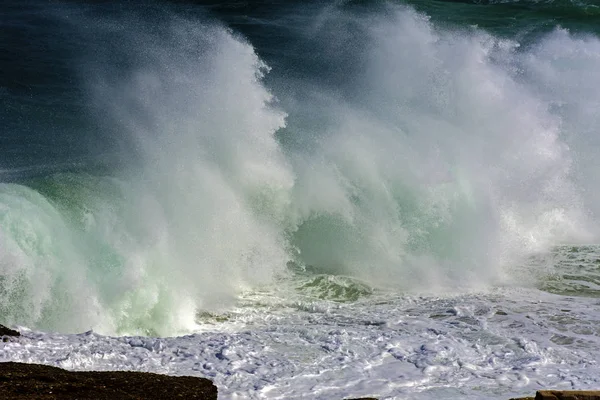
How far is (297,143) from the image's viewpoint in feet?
49.5

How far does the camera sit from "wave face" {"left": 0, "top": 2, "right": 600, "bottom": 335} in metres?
10.5

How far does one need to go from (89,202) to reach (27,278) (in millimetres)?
2577

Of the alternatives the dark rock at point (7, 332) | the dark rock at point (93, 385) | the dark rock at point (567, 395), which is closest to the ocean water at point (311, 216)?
the dark rock at point (7, 332)

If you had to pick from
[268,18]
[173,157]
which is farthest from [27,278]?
[268,18]

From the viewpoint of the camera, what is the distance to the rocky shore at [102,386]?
6.41 meters

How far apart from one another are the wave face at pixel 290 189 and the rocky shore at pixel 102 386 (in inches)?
93.9

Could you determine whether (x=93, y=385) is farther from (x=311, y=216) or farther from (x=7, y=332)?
(x=311, y=216)

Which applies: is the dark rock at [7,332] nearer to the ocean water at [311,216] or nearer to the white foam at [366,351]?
the white foam at [366,351]

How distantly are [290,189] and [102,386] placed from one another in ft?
23.7

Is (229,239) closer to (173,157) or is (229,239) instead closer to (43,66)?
(173,157)

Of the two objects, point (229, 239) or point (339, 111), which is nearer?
point (229, 239)

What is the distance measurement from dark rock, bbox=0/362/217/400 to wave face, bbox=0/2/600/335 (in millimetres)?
2374

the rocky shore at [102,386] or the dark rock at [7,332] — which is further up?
the dark rock at [7,332]

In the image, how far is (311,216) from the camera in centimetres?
1358
